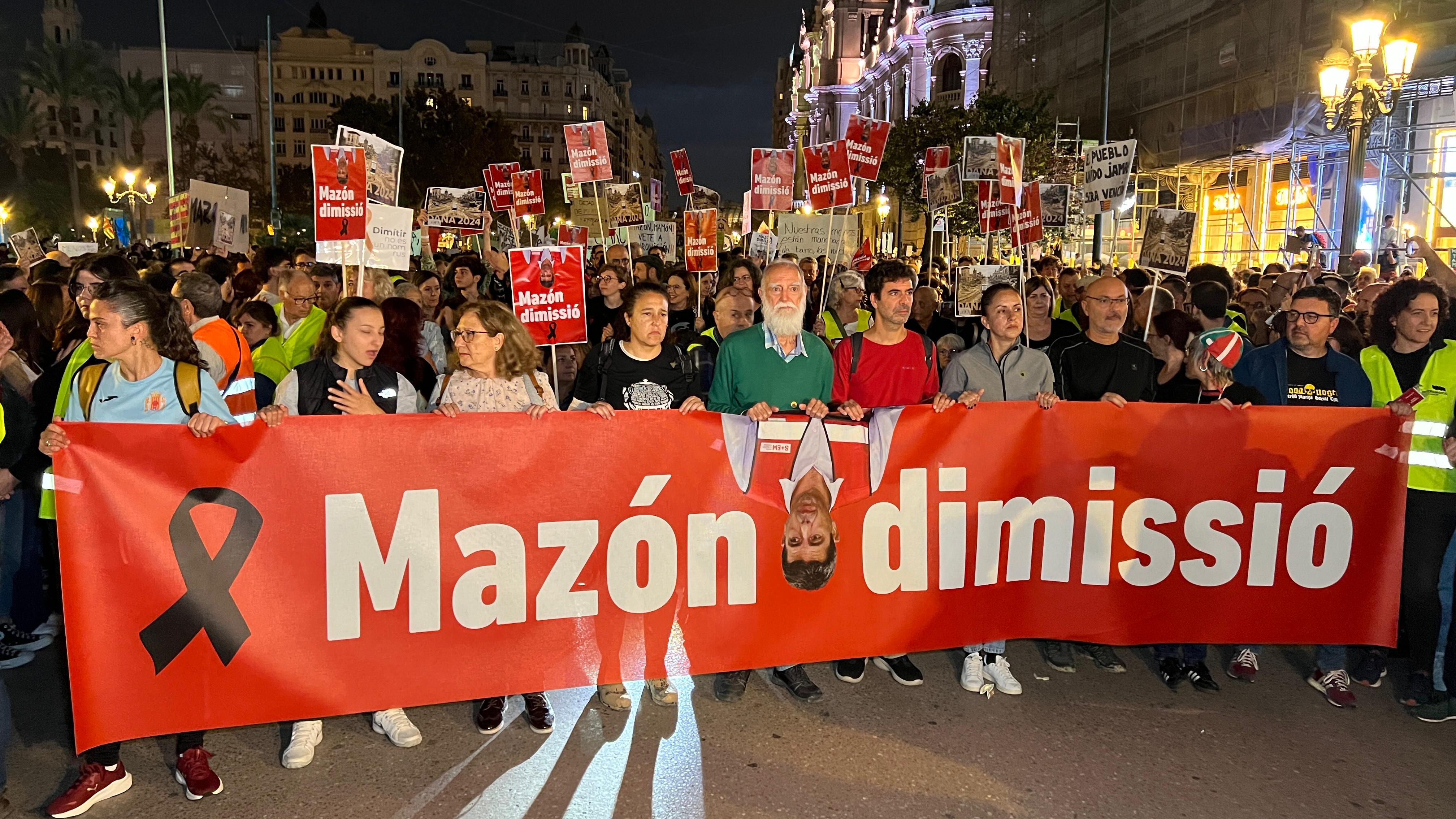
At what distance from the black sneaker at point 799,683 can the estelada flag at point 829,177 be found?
21.8 feet

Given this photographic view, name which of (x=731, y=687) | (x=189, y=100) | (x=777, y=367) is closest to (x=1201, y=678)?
(x=731, y=687)

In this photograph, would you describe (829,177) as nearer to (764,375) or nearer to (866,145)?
(866,145)

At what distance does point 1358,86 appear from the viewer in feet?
34.8

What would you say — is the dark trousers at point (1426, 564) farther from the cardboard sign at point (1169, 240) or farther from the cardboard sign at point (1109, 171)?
the cardboard sign at point (1109, 171)

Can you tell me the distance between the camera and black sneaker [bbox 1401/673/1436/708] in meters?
4.84

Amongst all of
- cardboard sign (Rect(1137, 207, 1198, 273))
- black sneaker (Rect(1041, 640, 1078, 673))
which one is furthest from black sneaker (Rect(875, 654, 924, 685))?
cardboard sign (Rect(1137, 207, 1198, 273))

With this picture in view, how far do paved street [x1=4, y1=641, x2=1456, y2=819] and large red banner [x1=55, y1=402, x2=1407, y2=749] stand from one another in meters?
0.26

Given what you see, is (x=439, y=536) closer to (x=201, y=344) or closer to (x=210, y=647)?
(x=210, y=647)

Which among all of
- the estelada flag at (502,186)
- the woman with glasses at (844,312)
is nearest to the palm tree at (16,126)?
the estelada flag at (502,186)

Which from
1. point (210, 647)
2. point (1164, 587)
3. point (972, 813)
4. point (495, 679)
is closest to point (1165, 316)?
point (1164, 587)

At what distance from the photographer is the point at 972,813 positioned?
3.84 meters

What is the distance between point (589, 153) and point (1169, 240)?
24.3 ft

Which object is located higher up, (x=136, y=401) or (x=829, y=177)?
(x=829, y=177)

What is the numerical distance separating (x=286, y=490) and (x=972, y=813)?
276 centimetres
